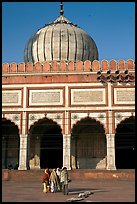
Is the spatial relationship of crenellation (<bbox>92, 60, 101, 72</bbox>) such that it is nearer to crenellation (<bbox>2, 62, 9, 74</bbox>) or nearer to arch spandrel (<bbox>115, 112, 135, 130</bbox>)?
arch spandrel (<bbox>115, 112, 135, 130</bbox>)

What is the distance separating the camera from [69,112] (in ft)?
50.1

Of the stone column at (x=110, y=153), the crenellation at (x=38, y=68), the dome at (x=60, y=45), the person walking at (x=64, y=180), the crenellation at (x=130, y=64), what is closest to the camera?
the person walking at (x=64, y=180)

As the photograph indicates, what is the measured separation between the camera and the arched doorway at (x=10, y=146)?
56.5 feet

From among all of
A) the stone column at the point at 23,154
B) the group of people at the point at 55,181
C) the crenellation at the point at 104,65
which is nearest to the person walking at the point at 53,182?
the group of people at the point at 55,181

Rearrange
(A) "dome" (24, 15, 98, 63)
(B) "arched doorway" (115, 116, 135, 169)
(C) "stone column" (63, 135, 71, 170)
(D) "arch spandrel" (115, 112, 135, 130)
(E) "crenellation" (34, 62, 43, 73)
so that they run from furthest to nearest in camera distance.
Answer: (A) "dome" (24, 15, 98, 63)
(B) "arched doorway" (115, 116, 135, 169)
(E) "crenellation" (34, 62, 43, 73)
(D) "arch spandrel" (115, 112, 135, 130)
(C) "stone column" (63, 135, 71, 170)

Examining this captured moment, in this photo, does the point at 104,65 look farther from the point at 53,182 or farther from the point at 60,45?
the point at 53,182

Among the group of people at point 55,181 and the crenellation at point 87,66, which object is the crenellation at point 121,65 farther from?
the group of people at point 55,181

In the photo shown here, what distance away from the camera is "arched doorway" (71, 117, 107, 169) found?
16500 millimetres

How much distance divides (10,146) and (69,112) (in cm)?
422

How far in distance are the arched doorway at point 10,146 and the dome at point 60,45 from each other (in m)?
4.28

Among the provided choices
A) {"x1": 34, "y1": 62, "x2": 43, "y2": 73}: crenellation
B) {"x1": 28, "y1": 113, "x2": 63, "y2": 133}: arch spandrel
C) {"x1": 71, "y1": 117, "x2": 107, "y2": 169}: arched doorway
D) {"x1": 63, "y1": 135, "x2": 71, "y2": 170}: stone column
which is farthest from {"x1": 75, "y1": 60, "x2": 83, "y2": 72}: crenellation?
{"x1": 63, "y1": 135, "x2": 71, "y2": 170}: stone column

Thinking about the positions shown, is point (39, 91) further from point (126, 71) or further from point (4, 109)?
point (126, 71)

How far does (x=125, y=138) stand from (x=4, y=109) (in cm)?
629

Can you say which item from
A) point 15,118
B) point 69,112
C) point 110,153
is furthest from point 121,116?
point 15,118
